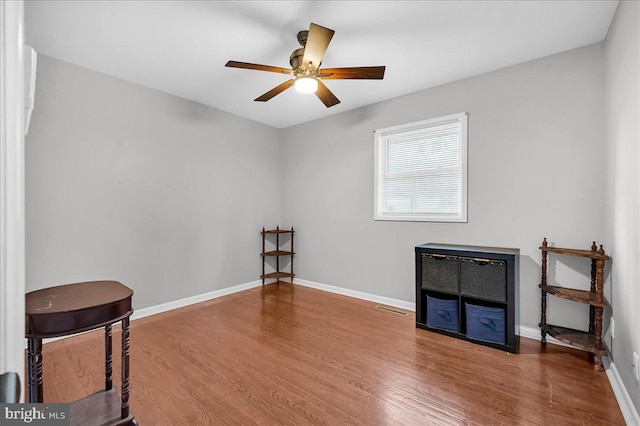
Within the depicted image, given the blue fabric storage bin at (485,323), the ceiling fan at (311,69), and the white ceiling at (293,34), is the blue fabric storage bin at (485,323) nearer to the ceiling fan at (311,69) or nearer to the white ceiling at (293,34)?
the ceiling fan at (311,69)

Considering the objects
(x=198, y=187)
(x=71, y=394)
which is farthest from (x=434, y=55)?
(x=71, y=394)

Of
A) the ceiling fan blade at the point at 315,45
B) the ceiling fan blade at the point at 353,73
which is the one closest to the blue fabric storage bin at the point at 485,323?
the ceiling fan blade at the point at 353,73

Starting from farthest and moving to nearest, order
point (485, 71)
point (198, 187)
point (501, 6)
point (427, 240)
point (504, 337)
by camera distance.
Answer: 1. point (198, 187)
2. point (427, 240)
3. point (485, 71)
4. point (504, 337)
5. point (501, 6)

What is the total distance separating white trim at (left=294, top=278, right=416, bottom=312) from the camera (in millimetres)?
3682

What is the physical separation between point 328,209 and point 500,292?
8.17 ft

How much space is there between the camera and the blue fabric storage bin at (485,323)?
104 inches

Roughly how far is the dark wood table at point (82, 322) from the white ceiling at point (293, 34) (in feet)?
6.45

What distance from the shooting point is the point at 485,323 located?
2713mm

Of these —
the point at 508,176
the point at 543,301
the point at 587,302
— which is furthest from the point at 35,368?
the point at 508,176

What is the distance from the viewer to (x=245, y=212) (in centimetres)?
455

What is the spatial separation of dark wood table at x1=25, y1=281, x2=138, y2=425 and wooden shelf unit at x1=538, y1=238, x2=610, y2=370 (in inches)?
124

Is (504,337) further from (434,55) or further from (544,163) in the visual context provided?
(434,55)

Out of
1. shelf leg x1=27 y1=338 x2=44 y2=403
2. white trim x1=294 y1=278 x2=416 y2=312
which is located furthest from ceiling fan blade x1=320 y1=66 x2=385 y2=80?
white trim x1=294 y1=278 x2=416 y2=312

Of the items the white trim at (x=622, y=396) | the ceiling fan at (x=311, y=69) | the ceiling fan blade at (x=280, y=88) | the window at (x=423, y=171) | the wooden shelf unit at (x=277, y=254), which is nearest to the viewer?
the white trim at (x=622, y=396)
